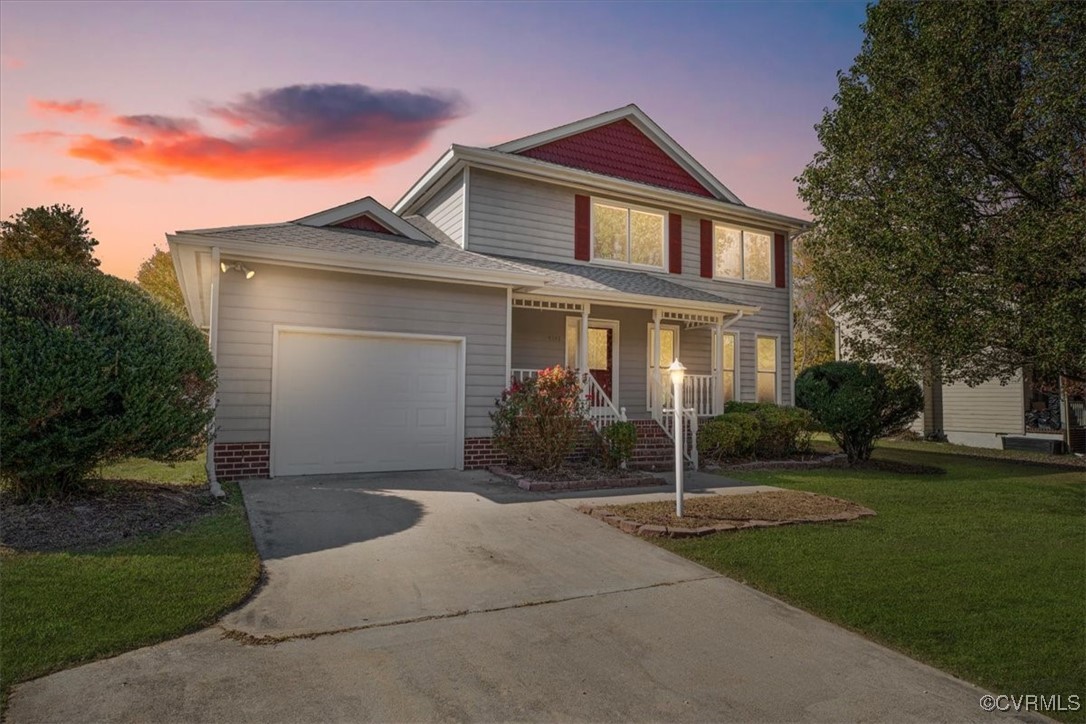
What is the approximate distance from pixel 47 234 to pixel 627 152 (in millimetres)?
21579

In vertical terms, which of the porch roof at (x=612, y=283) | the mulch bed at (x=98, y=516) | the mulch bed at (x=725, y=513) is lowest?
the mulch bed at (x=725, y=513)

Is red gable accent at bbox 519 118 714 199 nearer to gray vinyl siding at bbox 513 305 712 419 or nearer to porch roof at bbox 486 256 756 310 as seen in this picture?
porch roof at bbox 486 256 756 310

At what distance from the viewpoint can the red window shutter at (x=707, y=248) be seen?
1547cm

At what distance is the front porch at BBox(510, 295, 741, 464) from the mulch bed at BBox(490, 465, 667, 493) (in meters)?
2.68

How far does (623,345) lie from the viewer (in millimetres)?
14031

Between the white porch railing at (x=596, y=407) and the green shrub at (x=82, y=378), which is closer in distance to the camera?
the green shrub at (x=82, y=378)

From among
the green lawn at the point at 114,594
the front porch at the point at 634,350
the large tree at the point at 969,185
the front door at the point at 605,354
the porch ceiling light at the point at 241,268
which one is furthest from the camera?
the front door at the point at 605,354

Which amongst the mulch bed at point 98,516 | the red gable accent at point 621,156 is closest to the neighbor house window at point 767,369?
the red gable accent at point 621,156

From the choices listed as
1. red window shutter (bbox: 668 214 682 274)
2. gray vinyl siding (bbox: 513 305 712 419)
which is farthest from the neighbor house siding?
red window shutter (bbox: 668 214 682 274)

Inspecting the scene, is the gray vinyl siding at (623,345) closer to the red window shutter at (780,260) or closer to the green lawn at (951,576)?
the red window shutter at (780,260)

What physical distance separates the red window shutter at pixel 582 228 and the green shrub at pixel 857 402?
5.50 meters

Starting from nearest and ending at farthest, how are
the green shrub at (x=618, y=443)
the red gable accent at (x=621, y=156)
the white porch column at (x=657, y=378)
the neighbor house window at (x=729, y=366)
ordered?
1. the green shrub at (x=618, y=443)
2. the white porch column at (x=657, y=378)
3. the red gable accent at (x=621, y=156)
4. the neighbor house window at (x=729, y=366)

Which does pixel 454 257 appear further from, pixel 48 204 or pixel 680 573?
pixel 48 204

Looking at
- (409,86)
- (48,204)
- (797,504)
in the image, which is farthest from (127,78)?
(48,204)
